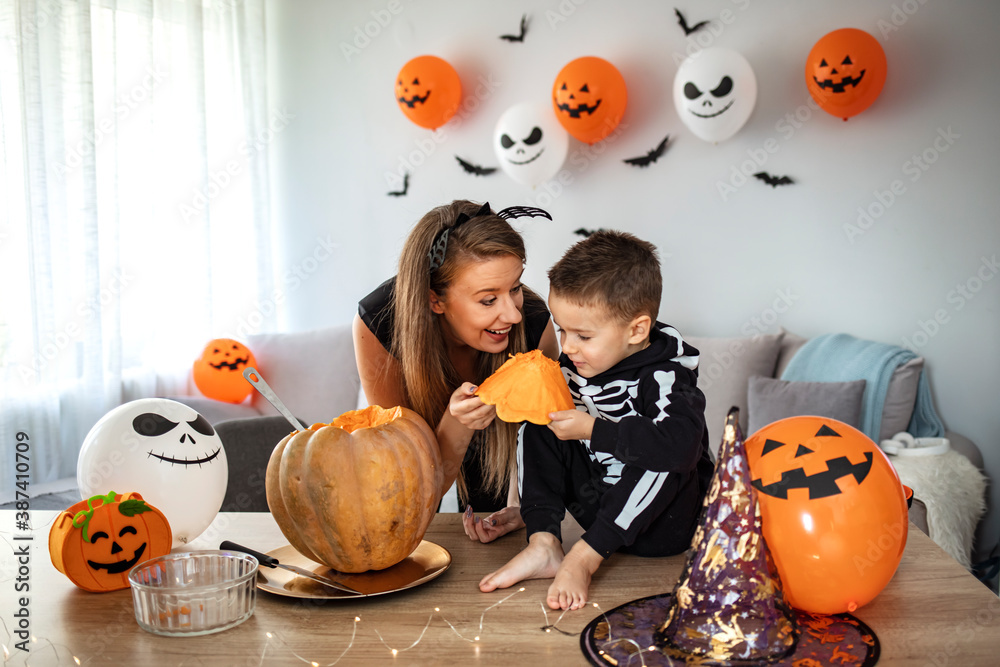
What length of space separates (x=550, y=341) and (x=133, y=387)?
2.77m

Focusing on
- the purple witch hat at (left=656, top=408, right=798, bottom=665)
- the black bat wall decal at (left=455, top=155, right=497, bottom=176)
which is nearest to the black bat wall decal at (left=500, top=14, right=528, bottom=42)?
the black bat wall decal at (left=455, top=155, right=497, bottom=176)

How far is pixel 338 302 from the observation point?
4.62 m

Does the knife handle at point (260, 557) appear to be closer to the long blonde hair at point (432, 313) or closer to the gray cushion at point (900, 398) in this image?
the long blonde hair at point (432, 313)

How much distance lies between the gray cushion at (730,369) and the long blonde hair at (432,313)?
1.84 metres

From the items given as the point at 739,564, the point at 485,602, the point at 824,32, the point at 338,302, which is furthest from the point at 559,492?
the point at 338,302

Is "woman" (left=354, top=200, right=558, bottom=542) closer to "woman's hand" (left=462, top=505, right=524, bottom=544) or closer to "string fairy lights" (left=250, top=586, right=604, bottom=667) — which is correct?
"woman's hand" (left=462, top=505, right=524, bottom=544)

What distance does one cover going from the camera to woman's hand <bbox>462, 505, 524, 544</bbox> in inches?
55.3

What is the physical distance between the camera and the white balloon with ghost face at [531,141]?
376 centimetres

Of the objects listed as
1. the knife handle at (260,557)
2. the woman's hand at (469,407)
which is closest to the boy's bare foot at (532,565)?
the woman's hand at (469,407)

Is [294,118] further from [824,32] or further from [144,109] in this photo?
[824,32]

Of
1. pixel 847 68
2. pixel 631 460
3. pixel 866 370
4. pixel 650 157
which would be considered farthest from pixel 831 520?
pixel 650 157

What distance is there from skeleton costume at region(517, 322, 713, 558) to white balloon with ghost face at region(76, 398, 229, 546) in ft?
1.97

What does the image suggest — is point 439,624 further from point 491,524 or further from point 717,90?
point 717,90

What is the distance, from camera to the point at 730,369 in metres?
3.50
